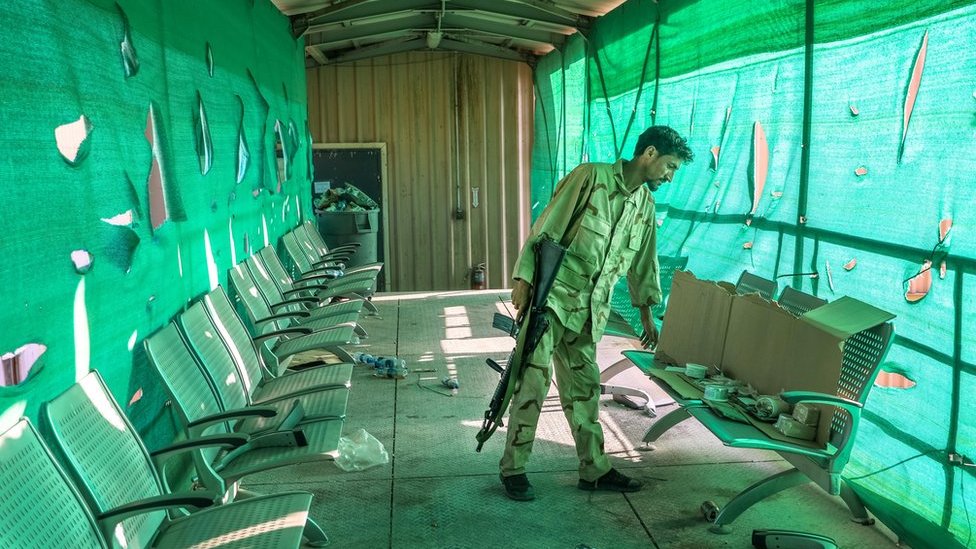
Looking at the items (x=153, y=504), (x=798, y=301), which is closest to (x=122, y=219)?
(x=153, y=504)

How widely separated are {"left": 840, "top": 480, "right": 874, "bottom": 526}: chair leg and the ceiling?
503 cm

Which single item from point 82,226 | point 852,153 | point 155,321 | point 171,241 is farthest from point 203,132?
point 852,153

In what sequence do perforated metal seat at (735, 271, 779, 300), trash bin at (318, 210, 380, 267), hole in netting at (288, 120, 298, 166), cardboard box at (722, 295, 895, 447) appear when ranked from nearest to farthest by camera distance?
cardboard box at (722, 295, 895, 447) → perforated metal seat at (735, 271, 779, 300) → hole in netting at (288, 120, 298, 166) → trash bin at (318, 210, 380, 267)

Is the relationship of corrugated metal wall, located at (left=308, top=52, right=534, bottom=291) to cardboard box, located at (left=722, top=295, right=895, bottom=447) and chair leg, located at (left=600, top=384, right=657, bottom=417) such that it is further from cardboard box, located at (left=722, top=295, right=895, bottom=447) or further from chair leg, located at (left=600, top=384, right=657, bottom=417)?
cardboard box, located at (left=722, top=295, right=895, bottom=447)

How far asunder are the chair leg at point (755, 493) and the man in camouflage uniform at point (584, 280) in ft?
1.69

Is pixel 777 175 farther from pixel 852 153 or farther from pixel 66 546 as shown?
pixel 66 546

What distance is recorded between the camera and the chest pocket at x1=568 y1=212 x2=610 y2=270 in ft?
12.5

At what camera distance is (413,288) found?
12.3 metres

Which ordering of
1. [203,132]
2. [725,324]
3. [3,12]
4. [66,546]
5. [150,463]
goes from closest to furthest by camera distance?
[66,546]
[3,12]
[150,463]
[725,324]
[203,132]

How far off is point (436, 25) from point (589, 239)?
6.81 meters

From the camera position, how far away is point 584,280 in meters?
3.82

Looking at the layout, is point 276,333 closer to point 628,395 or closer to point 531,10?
point 628,395

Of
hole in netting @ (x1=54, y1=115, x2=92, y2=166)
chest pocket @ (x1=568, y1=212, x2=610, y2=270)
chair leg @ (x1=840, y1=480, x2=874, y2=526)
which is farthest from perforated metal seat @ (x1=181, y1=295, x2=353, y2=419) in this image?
chair leg @ (x1=840, y1=480, x2=874, y2=526)

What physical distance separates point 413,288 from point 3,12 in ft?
32.1
